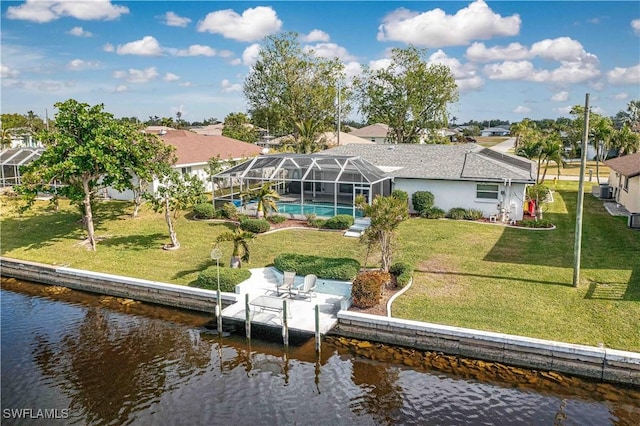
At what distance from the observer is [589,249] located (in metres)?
20.3

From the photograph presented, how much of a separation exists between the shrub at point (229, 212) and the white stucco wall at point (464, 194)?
981 centimetres

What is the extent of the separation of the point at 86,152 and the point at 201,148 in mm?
19078

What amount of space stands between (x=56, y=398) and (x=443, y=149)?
27607mm

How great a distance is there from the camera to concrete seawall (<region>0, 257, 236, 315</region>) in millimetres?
16656

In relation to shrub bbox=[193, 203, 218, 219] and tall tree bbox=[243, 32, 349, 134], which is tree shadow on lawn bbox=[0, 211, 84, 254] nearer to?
shrub bbox=[193, 203, 218, 219]

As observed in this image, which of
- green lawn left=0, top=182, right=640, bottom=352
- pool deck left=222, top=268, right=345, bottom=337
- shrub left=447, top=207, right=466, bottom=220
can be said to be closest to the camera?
green lawn left=0, top=182, right=640, bottom=352

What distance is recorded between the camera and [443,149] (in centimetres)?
3294

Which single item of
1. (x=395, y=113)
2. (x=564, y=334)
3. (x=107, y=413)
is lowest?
(x=107, y=413)

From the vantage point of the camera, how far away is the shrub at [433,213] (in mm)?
27375

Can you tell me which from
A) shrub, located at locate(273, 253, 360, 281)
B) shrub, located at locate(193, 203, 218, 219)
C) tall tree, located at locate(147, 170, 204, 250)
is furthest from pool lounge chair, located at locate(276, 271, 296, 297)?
shrub, located at locate(193, 203, 218, 219)

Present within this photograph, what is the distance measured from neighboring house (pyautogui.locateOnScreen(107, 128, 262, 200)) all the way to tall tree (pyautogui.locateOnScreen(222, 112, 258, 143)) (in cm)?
1319

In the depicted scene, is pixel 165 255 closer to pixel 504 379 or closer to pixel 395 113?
pixel 504 379

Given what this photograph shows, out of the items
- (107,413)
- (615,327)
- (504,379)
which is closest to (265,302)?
(107,413)

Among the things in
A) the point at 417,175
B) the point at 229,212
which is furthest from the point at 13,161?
the point at 417,175
